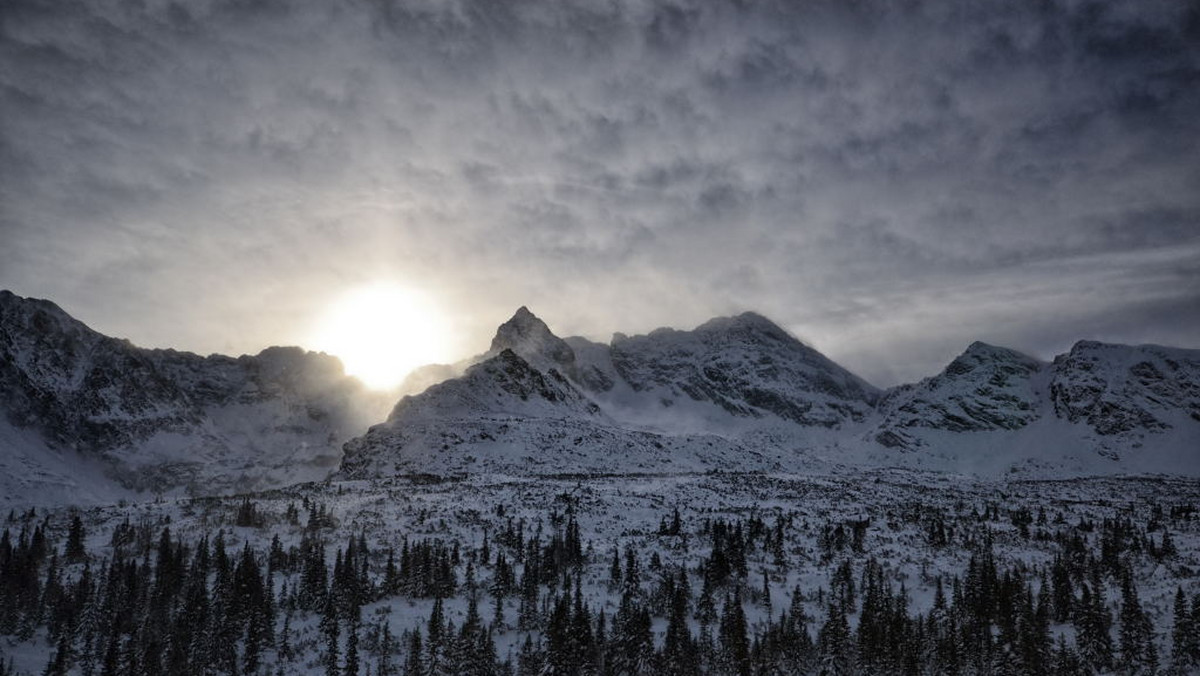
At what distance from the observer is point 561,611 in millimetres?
62062

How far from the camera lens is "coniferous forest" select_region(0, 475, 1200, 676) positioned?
203ft

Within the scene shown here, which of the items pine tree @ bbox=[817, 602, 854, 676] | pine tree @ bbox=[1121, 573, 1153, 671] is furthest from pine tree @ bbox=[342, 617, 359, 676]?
pine tree @ bbox=[1121, 573, 1153, 671]

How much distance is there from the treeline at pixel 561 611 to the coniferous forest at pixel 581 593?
243mm

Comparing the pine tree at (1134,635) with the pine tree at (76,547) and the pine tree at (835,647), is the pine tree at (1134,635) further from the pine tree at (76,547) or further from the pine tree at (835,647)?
Result: the pine tree at (76,547)

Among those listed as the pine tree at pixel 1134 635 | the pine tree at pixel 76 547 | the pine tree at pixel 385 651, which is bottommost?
the pine tree at pixel 385 651

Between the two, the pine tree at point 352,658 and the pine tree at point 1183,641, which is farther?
the pine tree at point 1183,641

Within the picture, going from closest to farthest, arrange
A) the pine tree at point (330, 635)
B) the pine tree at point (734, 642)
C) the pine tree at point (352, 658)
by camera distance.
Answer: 1. the pine tree at point (352, 658)
2. the pine tree at point (734, 642)
3. the pine tree at point (330, 635)

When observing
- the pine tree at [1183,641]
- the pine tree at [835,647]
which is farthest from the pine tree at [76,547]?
the pine tree at [1183,641]

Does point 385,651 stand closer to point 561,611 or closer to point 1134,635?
point 561,611

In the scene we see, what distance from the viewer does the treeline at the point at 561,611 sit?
6122 cm

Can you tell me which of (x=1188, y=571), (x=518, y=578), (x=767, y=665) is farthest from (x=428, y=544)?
(x=1188, y=571)

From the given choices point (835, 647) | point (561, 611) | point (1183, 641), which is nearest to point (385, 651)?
point (561, 611)

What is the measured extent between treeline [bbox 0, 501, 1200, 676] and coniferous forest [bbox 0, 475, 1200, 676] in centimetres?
24

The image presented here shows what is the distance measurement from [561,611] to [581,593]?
43.2 ft
